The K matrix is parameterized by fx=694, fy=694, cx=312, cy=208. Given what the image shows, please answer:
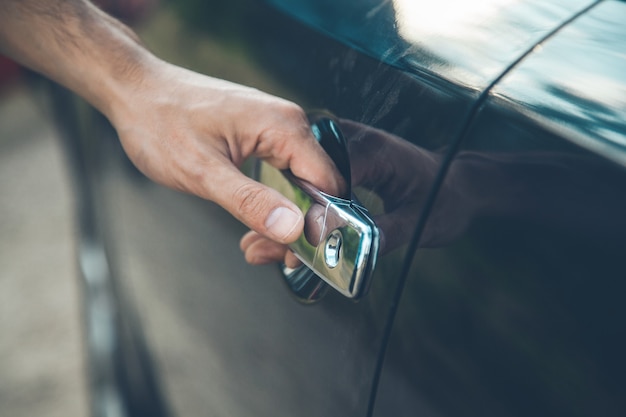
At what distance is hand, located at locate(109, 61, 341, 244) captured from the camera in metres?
1.10

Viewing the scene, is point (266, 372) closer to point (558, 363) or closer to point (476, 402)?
point (476, 402)

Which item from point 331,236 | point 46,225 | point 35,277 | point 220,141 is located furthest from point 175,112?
point 46,225

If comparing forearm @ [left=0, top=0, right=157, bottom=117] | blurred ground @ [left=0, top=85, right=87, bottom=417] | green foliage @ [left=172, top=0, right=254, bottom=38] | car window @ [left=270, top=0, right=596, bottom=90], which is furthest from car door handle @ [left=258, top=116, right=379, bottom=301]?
blurred ground @ [left=0, top=85, right=87, bottom=417]

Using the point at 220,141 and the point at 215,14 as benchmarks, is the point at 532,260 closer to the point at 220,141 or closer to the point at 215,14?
the point at 220,141

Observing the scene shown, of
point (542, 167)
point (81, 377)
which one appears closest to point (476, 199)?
point (542, 167)

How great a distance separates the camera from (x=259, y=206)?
3.69ft

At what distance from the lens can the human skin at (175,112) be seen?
1.12 meters

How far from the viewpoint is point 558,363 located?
0.80 meters

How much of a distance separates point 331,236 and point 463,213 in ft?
0.66

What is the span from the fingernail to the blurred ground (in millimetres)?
1769

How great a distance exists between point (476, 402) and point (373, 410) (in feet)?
0.62


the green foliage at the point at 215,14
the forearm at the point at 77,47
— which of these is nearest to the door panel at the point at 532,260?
the green foliage at the point at 215,14

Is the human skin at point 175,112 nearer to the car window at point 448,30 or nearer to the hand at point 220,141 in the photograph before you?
the hand at point 220,141

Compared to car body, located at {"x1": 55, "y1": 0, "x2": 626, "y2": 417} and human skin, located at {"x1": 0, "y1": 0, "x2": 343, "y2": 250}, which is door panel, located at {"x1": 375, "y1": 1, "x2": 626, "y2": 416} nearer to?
car body, located at {"x1": 55, "y1": 0, "x2": 626, "y2": 417}
